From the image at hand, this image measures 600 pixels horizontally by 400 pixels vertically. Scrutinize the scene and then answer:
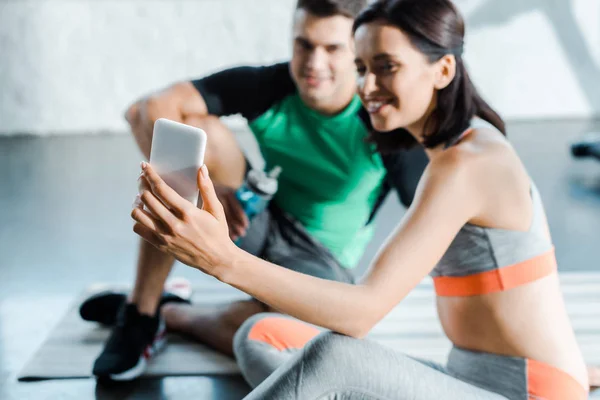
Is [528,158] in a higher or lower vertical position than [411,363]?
lower

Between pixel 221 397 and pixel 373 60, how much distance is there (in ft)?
2.74

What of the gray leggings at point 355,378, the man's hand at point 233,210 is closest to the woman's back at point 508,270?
the gray leggings at point 355,378

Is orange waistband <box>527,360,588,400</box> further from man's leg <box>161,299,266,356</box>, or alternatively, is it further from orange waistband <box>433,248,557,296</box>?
man's leg <box>161,299,266,356</box>

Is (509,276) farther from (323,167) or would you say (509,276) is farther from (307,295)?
(323,167)

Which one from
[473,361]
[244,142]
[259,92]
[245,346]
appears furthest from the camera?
[244,142]

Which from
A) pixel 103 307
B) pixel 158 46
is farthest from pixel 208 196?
pixel 158 46

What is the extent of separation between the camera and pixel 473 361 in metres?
1.24

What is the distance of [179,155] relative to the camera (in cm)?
101

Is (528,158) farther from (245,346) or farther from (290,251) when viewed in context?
(245,346)

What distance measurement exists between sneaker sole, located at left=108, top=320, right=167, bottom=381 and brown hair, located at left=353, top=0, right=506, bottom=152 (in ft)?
2.84

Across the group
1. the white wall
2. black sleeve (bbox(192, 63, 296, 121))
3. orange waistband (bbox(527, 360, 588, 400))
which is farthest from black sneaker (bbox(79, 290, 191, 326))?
the white wall

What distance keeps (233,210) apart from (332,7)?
505 millimetres

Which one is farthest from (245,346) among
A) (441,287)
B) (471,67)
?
(471,67)

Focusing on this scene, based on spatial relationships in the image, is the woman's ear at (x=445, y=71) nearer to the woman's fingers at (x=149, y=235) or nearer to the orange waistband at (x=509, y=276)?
the orange waistband at (x=509, y=276)
